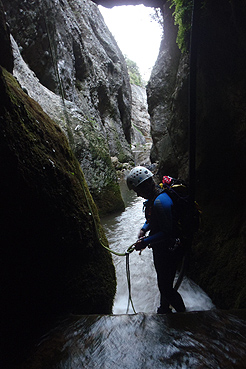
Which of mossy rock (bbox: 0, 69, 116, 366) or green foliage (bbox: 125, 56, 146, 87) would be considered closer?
mossy rock (bbox: 0, 69, 116, 366)

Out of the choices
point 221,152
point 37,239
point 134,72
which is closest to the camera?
point 37,239

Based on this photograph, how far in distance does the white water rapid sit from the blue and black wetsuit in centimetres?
74

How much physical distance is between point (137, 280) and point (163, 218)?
261 cm

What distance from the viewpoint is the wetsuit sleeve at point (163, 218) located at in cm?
246

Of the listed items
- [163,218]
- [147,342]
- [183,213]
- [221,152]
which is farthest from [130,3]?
[147,342]

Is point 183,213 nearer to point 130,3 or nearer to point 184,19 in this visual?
point 184,19

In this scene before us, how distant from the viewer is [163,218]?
2.47 meters

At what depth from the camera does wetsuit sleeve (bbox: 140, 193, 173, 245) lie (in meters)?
2.46

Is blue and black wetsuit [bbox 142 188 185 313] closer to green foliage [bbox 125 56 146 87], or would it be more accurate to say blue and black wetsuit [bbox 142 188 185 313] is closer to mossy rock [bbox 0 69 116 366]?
mossy rock [bbox 0 69 116 366]

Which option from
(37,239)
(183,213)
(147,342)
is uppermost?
(37,239)

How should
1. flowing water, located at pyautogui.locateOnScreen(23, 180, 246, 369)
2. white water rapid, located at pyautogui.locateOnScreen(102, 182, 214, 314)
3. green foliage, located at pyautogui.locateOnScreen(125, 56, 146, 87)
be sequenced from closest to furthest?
flowing water, located at pyautogui.locateOnScreen(23, 180, 246, 369)
white water rapid, located at pyautogui.locateOnScreen(102, 182, 214, 314)
green foliage, located at pyautogui.locateOnScreen(125, 56, 146, 87)

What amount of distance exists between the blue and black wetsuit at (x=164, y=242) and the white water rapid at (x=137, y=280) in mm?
735

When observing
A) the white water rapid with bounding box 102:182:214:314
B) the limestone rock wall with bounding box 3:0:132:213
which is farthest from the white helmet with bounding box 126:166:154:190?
the white water rapid with bounding box 102:182:214:314

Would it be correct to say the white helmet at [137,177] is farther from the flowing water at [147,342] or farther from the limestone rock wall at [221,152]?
the flowing water at [147,342]
